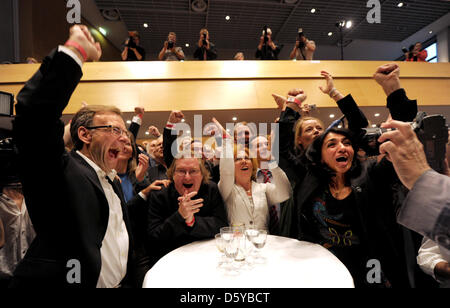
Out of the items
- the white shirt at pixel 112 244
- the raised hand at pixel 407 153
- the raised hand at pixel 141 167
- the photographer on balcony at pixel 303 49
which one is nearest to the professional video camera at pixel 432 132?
the raised hand at pixel 407 153

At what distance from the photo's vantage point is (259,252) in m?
1.27

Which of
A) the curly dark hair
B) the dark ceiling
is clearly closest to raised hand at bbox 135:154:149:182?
the curly dark hair

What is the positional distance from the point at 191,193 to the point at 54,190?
0.71 meters

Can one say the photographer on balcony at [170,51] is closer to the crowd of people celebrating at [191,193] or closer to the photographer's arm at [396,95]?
the crowd of people celebrating at [191,193]

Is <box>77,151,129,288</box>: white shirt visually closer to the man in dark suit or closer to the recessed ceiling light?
the man in dark suit

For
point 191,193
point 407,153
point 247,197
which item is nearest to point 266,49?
point 247,197

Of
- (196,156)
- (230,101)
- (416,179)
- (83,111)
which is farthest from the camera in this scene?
(230,101)

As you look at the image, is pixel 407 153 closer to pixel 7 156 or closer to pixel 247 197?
pixel 247 197

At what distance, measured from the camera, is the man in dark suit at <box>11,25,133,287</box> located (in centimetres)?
77

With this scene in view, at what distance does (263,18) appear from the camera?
5.69m

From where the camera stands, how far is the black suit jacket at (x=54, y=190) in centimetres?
77
